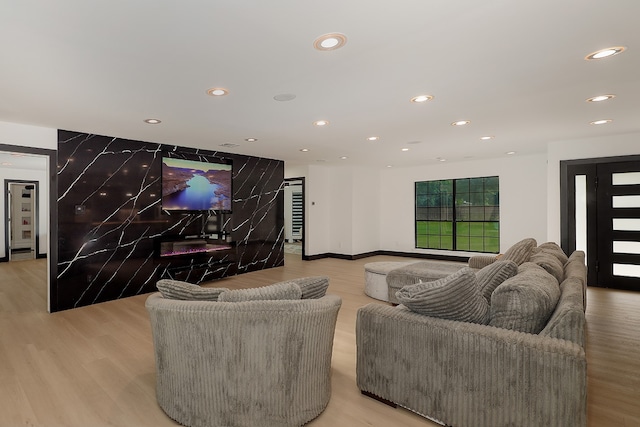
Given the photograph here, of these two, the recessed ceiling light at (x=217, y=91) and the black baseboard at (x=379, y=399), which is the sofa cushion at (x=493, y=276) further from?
the recessed ceiling light at (x=217, y=91)

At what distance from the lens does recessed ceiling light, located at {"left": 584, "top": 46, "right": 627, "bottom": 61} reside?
89.9 inches

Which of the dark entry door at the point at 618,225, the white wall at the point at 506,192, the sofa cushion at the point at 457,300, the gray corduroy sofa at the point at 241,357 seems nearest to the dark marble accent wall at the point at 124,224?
the gray corduroy sofa at the point at 241,357

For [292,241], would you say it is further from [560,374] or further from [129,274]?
[560,374]

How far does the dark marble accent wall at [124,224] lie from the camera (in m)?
4.51

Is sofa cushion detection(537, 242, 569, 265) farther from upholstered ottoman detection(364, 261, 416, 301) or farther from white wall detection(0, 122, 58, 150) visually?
white wall detection(0, 122, 58, 150)

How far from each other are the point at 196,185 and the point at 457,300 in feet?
16.2

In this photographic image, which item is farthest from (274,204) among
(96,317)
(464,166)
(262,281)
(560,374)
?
(560,374)

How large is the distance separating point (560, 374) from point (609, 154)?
4.99 metres

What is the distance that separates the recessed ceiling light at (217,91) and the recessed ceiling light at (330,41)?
1.14 metres

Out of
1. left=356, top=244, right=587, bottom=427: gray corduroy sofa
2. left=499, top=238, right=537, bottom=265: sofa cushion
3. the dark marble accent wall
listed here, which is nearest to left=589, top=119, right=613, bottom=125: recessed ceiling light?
left=499, top=238, right=537, bottom=265: sofa cushion

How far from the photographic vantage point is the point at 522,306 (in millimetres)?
1938

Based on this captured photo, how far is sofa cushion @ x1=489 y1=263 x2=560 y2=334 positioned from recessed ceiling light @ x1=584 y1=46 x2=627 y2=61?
168 cm

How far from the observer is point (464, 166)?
7.92 metres

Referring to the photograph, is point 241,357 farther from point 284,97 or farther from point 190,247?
point 190,247
